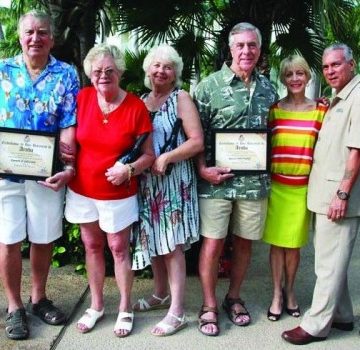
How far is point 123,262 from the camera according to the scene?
3.37 m

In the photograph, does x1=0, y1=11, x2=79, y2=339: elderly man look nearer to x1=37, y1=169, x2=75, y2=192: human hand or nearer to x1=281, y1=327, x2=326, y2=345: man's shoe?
x1=37, y1=169, x2=75, y2=192: human hand

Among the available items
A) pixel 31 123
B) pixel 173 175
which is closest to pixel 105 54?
pixel 31 123

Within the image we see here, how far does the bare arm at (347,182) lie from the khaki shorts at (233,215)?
0.51m

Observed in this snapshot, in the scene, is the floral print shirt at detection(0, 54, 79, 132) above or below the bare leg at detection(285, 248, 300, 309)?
above

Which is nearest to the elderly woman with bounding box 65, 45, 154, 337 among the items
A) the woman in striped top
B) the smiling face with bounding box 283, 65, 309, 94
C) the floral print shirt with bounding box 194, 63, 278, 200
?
the floral print shirt with bounding box 194, 63, 278, 200

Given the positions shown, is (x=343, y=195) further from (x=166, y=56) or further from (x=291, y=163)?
(x=166, y=56)

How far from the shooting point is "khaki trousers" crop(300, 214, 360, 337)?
10.5 ft

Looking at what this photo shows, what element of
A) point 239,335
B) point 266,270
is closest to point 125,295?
point 239,335

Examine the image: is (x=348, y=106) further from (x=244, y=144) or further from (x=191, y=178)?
(x=191, y=178)

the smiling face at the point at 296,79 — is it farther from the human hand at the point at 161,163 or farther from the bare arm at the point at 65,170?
the bare arm at the point at 65,170

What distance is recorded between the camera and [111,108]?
3182 mm

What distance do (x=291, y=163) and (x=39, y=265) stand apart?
1.80 m

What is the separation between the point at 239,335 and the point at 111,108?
167cm

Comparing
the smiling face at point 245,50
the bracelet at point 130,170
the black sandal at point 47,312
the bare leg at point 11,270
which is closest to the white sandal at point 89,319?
the black sandal at point 47,312
